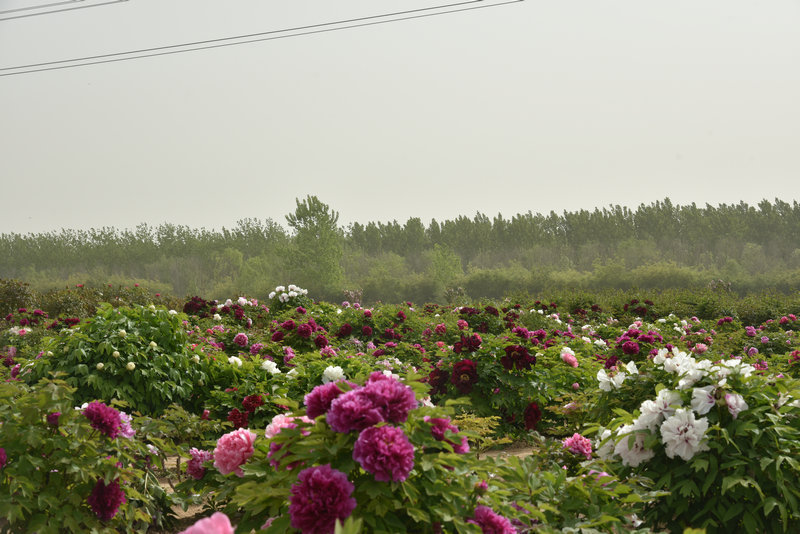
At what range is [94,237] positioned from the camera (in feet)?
137

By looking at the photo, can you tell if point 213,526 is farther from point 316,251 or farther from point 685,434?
point 316,251

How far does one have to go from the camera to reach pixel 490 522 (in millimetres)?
1877

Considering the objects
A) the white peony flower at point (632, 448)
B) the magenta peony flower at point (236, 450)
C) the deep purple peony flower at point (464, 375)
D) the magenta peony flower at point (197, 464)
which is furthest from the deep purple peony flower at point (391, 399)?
the deep purple peony flower at point (464, 375)

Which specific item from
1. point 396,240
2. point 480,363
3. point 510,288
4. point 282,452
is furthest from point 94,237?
point 282,452

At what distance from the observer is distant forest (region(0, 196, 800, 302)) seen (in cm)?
3044

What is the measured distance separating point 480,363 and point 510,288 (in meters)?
25.8

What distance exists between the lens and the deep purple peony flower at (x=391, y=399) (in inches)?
73.7

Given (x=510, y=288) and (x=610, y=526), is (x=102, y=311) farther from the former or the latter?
(x=510, y=288)

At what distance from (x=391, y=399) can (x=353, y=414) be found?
0.45 feet

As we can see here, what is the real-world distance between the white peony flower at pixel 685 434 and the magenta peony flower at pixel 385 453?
4.98 ft

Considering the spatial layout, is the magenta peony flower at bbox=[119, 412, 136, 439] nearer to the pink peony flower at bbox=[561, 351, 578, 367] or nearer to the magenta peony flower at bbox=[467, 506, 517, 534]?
the magenta peony flower at bbox=[467, 506, 517, 534]

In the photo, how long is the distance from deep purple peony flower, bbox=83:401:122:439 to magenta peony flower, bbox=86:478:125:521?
0.77 feet

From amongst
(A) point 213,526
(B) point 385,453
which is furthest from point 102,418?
(A) point 213,526

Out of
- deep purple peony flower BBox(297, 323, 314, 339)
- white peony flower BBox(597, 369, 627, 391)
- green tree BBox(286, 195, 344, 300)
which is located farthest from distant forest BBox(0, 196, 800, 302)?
white peony flower BBox(597, 369, 627, 391)
